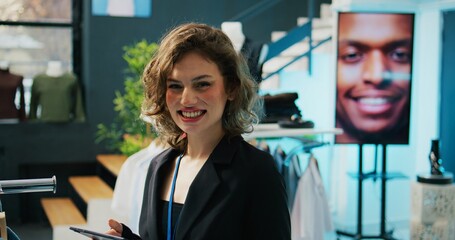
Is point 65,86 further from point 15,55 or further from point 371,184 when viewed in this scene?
point 371,184

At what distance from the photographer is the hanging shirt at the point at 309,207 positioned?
442 centimetres

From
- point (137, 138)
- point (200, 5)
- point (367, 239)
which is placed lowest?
point (367, 239)

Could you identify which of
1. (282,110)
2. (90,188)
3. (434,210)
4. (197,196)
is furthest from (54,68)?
(197,196)

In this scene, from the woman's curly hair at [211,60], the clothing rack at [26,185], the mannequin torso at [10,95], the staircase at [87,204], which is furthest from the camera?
the mannequin torso at [10,95]

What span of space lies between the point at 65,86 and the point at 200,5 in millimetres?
1829

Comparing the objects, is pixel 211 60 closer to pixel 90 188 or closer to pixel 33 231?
pixel 90 188

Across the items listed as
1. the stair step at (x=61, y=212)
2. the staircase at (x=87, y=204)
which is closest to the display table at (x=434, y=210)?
the staircase at (x=87, y=204)

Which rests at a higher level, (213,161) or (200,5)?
(200,5)

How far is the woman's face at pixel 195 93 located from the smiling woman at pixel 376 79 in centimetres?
416

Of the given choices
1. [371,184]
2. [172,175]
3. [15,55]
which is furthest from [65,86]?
[172,175]

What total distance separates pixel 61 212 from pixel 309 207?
2.87 m

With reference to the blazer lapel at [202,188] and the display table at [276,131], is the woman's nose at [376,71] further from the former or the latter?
the blazer lapel at [202,188]

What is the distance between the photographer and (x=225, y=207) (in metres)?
1.49

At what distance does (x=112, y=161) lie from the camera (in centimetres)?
692
